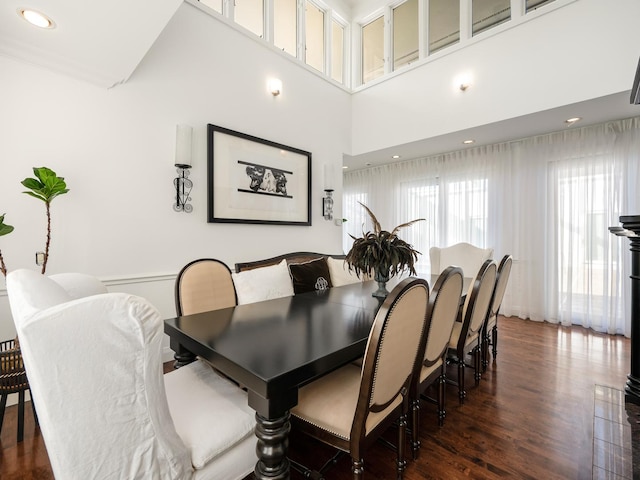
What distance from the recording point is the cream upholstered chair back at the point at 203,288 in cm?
187

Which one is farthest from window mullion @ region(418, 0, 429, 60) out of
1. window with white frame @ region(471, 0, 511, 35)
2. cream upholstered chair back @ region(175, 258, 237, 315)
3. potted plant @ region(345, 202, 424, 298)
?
cream upholstered chair back @ region(175, 258, 237, 315)

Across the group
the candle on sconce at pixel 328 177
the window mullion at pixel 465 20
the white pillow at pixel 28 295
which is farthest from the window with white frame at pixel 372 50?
the white pillow at pixel 28 295

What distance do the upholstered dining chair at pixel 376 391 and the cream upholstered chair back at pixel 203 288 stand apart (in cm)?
98

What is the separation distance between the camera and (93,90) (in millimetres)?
2283

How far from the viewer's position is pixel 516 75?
10.5 ft

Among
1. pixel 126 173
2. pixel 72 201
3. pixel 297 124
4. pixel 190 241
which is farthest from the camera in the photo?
pixel 297 124

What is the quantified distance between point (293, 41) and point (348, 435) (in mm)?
4533

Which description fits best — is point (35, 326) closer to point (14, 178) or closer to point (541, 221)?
point (14, 178)

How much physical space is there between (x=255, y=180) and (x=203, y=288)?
1.66 m

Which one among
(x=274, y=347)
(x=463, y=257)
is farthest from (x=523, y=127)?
(x=274, y=347)

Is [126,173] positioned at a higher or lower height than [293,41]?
lower

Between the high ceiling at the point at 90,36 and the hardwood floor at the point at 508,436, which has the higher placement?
the high ceiling at the point at 90,36

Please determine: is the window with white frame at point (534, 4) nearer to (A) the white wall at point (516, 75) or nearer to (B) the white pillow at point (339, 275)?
(A) the white wall at point (516, 75)

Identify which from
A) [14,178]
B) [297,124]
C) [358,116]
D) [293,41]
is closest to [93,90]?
[14,178]
